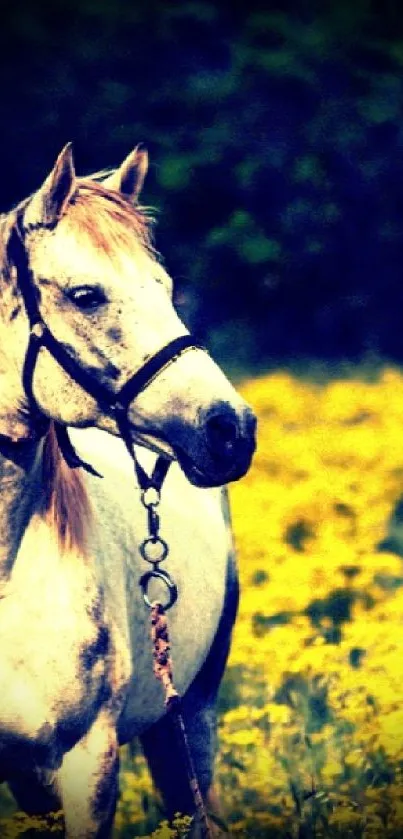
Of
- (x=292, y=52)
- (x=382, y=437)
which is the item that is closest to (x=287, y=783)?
(x=382, y=437)

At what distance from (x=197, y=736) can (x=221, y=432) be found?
2.79 feet

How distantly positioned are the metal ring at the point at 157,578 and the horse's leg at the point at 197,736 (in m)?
0.21

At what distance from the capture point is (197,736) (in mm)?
2994

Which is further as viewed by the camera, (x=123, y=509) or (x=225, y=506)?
(x=225, y=506)

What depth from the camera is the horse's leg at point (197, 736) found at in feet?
9.64

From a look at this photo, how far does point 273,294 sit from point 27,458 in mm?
858


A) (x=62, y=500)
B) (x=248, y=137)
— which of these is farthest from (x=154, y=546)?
(x=248, y=137)

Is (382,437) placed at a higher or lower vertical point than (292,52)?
lower

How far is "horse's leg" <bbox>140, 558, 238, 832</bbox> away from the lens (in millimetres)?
2938

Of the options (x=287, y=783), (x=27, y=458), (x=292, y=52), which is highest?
(x=292, y=52)

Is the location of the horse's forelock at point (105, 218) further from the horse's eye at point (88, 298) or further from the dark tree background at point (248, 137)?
the dark tree background at point (248, 137)

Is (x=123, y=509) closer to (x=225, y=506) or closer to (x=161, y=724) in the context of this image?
(x=225, y=506)

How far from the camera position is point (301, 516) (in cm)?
316

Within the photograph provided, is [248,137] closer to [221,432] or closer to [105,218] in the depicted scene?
[105,218]
